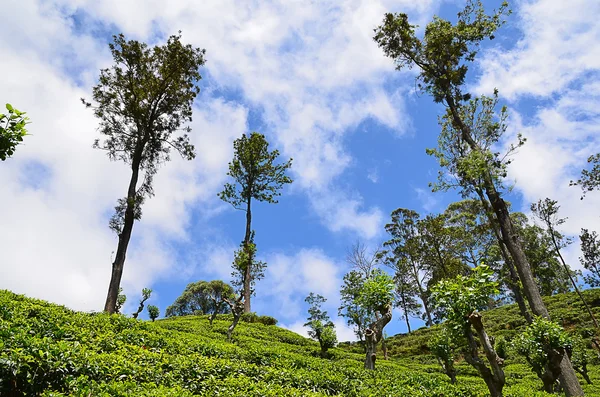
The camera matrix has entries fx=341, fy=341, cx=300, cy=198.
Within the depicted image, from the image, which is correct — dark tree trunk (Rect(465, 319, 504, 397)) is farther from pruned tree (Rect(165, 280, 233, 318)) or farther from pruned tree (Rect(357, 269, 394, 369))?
pruned tree (Rect(165, 280, 233, 318))

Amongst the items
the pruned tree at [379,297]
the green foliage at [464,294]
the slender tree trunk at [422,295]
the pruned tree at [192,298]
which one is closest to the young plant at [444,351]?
the pruned tree at [379,297]

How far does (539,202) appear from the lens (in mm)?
31719

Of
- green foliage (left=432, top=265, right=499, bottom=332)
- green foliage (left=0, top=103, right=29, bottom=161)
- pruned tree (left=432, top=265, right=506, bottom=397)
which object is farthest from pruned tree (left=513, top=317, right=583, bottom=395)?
green foliage (left=0, top=103, right=29, bottom=161)

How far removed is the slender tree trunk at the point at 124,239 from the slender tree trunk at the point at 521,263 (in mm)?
17232

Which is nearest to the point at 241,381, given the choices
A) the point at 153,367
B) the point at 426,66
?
the point at 153,367

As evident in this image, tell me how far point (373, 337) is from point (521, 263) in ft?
22.0

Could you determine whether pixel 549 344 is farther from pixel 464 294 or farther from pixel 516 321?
pixel 516 321

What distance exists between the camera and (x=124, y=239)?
692 inches

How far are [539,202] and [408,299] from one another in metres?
22.7

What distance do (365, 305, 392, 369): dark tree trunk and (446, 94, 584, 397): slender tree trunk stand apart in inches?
224

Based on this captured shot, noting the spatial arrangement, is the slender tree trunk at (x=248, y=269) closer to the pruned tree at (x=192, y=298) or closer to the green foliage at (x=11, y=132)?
the green foliage at (x=11, y=132)

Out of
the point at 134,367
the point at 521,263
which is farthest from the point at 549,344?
the point at 134,367

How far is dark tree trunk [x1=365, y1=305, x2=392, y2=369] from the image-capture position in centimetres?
1470

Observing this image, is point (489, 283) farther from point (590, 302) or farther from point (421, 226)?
point (590, 302)
